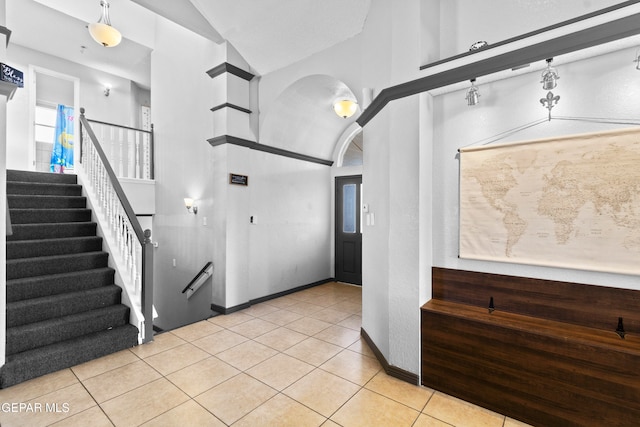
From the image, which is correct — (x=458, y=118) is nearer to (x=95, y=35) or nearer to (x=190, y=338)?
(x=190, y=338)

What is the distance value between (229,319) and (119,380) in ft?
5.43

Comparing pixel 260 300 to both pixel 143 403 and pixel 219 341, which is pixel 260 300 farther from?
pixel 143 403

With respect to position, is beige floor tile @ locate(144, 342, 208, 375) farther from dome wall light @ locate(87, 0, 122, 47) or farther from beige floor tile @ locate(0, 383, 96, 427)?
dome wall light @ locate(87, 0, 122, 47)

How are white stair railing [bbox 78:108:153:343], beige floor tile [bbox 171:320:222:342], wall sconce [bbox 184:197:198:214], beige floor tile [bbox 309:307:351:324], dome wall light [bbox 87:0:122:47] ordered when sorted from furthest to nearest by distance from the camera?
wall sconce [bbox 184:197:198:214]
dome wall light [bbox 87:0:122:47]
beige floor tile [bbox 309:307:351:324]
beige floor tile [bbox 171:320:222:342]
white stair railing [bbox 78:108:153:343]

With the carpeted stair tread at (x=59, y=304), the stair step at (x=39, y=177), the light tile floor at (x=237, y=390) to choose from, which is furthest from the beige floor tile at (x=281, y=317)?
the stair step at (x=39, y=177)

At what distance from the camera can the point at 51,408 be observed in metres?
2.31

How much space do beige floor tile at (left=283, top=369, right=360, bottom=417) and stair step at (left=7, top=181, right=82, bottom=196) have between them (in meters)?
4.62

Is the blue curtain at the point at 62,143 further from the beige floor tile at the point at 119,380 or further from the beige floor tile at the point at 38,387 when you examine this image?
the beige floor tile at the point at 119,380

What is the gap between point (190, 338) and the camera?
3627 mm

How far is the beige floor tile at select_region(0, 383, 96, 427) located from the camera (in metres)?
2.17

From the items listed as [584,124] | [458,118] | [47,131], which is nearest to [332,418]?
[458,118]

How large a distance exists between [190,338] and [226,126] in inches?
119

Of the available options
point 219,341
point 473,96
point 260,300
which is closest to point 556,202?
point 473,96
